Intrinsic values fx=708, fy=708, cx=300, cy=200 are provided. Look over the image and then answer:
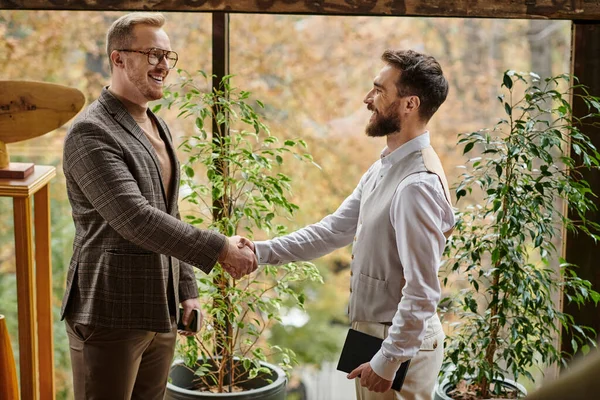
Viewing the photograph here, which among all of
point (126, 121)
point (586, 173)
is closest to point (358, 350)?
point (126, 121)

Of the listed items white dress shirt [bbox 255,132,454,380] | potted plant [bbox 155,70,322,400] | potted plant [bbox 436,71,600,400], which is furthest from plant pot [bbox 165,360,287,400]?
white dress shirt [bbox 255,132,454,380]

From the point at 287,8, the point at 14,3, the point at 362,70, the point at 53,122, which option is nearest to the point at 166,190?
the point at 53,122

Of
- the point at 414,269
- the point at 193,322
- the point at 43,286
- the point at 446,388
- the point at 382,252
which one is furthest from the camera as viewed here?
the point at 446,388

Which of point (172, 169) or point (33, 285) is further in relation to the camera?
point (33, 285)

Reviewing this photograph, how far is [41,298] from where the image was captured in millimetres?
2645

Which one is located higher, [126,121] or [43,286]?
[126,121]

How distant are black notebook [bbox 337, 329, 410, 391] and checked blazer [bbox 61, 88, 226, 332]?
49 centimetres

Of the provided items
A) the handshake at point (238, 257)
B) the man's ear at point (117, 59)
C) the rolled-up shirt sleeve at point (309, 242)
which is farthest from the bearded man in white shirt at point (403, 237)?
the man's ear at point (117, 59)

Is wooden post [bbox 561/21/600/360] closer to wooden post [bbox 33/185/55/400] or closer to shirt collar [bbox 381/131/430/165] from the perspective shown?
shirt collar [bbox 381/131/430/165]

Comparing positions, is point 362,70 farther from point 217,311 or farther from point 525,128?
point 217,311

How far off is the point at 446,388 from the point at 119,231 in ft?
4.89

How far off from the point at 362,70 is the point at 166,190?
51.7 inches

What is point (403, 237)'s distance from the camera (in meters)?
1.90

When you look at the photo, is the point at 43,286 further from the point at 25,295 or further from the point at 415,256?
the point at 415,256
